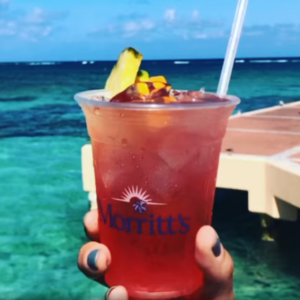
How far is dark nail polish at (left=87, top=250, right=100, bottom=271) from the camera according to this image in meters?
1.28

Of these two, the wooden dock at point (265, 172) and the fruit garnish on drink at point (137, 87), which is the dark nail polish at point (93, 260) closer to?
the fruit garnish on drink at point (137, 87)

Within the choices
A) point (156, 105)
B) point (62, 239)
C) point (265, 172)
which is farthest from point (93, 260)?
point (62, 239)

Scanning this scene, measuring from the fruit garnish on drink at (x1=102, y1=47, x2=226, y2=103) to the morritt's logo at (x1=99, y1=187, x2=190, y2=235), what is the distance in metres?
0.20

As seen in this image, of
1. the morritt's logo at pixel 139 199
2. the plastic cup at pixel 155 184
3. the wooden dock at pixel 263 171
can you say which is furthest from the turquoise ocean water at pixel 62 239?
the morritt's logo at pixel 139 199

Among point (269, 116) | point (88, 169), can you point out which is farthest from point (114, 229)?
point (269, 116)

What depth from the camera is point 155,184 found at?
3.95ft

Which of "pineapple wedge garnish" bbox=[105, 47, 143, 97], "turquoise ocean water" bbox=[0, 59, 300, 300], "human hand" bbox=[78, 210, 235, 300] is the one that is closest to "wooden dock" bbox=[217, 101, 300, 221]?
"turquoise ocean water" bbox=[0, 59, 300, 300]

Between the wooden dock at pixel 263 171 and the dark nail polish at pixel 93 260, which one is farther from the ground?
the dark nail polish at pixel 93 260

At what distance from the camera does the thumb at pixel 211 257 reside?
4.08ft

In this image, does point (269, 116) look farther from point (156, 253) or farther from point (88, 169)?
point (156, 253)

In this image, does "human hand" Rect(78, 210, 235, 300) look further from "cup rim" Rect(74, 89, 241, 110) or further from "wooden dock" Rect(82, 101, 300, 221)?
"wooden dock" Rect(82, 101, 300, 221)

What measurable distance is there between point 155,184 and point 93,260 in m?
0.24

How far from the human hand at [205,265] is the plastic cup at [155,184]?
23 mm

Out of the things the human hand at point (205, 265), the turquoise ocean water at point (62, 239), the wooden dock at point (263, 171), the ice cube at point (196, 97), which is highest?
the ice cube at point (196, 97)
